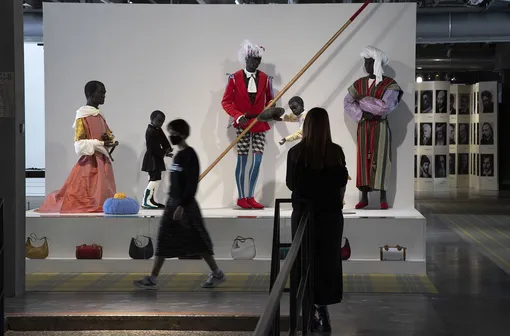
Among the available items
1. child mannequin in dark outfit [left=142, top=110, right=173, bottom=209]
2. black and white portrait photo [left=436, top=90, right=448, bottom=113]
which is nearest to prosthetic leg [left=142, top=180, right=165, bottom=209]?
child mannequin in dark outfit [left=142, top=110, right=173, bottom=209]

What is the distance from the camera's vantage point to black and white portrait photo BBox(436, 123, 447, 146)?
1802 cm

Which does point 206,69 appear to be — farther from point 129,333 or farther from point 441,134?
point 441,134

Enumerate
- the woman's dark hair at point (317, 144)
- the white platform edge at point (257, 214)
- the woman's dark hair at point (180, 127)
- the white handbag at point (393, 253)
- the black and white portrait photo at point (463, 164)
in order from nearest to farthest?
1. the woman's dark hair at point (317, 144)
2. the woman's dark hair at point (180, 127)
3. the white handbag at point (393, 253)
4. the white platform edge at point (257, 214)
5. the black and white portrait photo at point (463, 164)

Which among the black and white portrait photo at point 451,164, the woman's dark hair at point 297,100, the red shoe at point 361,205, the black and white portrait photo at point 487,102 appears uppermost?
the black and white portrait photo at point 487,102

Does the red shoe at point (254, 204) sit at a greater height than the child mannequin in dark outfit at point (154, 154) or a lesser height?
lesser

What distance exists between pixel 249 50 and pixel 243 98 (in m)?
0.45

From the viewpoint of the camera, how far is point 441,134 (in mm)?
18016

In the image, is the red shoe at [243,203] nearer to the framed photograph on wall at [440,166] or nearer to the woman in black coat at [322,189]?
the woman in black coat at [322,189]

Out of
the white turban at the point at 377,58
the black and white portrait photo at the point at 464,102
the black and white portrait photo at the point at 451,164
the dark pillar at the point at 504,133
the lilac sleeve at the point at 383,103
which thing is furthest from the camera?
the dark pillar at the point at 504,133

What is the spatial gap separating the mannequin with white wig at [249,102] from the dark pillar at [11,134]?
2.40 m

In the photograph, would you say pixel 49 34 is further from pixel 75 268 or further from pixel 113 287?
pixel 113 287

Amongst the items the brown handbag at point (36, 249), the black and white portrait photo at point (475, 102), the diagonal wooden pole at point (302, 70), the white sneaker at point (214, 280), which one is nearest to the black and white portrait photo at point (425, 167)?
the black and white portrait photo at point (475, 102)

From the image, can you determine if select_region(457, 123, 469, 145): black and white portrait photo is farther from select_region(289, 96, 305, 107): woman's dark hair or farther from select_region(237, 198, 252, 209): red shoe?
select_region(237, 198, 252, 209): red shoe

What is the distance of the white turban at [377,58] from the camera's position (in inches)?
316
